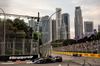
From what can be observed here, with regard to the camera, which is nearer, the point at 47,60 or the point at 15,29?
the point at 47,60

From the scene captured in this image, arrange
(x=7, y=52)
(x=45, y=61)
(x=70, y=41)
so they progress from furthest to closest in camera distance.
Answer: (x=70, y=41) < (x=7, y=52) < (x=45, y=61)

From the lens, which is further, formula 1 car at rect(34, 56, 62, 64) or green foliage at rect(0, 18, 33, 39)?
green foliage at rect(0, 18, 33, 39)

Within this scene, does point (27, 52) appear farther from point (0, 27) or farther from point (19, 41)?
point (0, 27)

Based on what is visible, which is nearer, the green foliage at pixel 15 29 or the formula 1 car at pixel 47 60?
the formula 1 car at pixel 47 60

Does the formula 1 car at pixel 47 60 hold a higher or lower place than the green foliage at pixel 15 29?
lower

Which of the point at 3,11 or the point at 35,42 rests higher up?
the point at 3,11

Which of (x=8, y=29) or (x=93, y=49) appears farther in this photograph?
(x=8, y=29)

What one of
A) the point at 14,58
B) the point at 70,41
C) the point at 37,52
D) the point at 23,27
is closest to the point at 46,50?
the point at 37,52

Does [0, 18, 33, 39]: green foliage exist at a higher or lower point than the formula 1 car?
higher

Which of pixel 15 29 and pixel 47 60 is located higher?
pixel 15 29

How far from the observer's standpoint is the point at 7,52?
82.9 feet

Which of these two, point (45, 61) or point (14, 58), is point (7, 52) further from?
point (45, 61)

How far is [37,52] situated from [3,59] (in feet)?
20.1

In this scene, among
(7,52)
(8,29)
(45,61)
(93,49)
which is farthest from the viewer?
(8,29)
